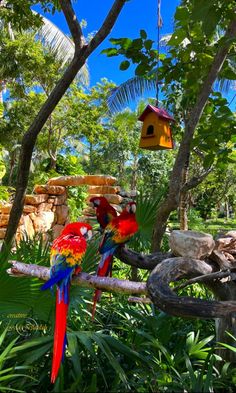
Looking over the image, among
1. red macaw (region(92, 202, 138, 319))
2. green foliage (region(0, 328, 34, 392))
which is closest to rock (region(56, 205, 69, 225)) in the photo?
red macaw (region(92, 202, 138, 319))

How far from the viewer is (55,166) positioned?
11.1 metres

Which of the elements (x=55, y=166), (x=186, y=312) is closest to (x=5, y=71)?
(x=55, y=166)

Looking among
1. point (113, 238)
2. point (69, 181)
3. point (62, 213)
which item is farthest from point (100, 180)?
point (113, 238)

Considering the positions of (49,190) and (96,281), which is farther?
(49,190)

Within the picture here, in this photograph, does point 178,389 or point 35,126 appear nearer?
point 178,389

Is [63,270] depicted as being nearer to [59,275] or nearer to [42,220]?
[59,275]

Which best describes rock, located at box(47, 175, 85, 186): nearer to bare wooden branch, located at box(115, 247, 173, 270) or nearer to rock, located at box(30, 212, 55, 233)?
rock, located at box(30, 212, 55, 233)

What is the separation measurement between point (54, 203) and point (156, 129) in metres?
6.50

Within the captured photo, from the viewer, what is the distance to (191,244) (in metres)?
1.54

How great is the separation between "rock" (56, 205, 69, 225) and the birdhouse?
647cm

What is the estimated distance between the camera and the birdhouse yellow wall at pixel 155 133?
2.44 metres

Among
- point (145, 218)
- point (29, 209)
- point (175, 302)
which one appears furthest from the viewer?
point (29, 209)

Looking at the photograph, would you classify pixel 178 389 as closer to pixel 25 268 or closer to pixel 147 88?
pixel 25 268

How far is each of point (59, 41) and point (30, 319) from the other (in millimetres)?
11957
